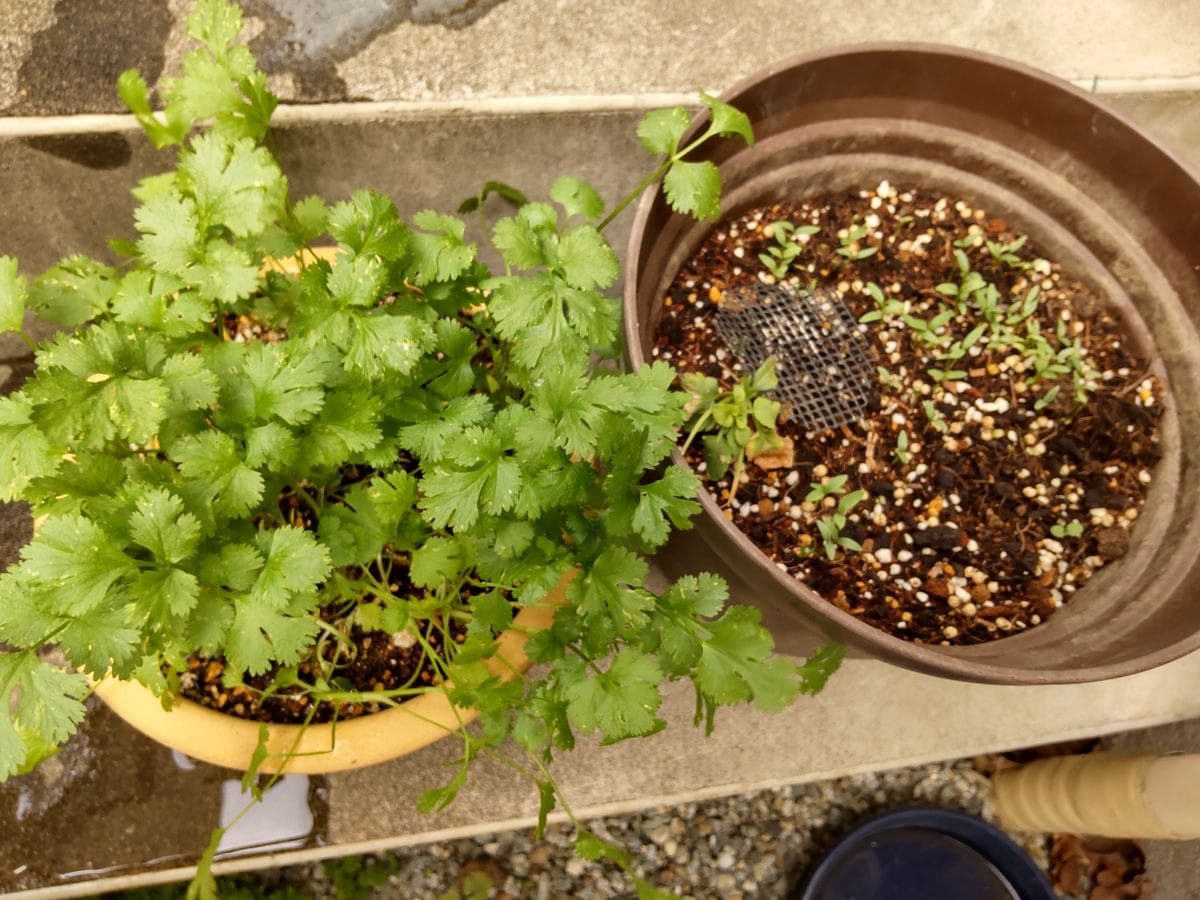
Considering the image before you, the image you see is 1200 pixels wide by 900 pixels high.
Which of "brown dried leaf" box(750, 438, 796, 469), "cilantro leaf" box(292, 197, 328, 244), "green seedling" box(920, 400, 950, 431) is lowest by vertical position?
"brown dried leaf" box(750, 438, 796, 469)

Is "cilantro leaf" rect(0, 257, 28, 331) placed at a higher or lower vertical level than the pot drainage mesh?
lower

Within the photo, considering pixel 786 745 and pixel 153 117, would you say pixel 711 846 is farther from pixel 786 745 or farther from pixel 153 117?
pixel 153 117

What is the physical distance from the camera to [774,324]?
1.27m

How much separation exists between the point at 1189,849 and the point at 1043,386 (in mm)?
1175

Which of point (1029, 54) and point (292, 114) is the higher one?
point (1029, 54)

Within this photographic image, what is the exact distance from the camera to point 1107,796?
1477 mm

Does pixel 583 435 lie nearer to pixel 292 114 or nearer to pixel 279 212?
pixel 279 212

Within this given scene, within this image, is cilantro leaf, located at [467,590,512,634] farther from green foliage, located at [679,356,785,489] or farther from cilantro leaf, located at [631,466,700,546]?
green foliage, located at [679,356,785,489]

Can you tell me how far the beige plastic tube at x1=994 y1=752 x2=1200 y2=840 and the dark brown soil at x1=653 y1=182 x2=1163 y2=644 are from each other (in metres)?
0.49

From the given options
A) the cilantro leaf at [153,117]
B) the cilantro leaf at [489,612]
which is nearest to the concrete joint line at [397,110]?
the cilantro leaf at [153,117]

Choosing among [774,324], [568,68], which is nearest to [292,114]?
[568,68]

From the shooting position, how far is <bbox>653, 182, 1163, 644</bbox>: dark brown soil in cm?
119

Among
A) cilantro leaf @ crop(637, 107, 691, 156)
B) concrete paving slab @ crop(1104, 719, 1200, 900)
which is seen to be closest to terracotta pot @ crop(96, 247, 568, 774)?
cilantro leaf @ crop(637, 107, 691, 156)

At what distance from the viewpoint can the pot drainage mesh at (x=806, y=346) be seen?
125cm
